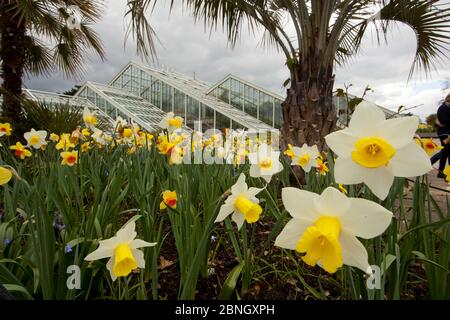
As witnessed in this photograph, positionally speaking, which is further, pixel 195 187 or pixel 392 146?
pixel 195 187

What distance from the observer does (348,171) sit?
55 cm

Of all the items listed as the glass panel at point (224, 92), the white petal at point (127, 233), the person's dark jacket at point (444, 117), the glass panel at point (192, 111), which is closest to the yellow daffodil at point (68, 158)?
the white petal at point (127, 233)

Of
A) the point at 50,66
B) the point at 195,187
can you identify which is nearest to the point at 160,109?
the point at 50,66

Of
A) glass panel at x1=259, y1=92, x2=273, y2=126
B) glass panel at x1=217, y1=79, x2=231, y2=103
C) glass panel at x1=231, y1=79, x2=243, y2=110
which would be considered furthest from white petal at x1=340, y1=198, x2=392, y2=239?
glass panel at x1=217, y1=79, x2=231, y2=103

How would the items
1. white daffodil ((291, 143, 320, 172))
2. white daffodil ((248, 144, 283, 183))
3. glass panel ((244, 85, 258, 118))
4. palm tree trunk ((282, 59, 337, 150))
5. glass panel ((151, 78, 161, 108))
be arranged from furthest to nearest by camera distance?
glass panel ((151, 78, 161, 108)) < glass panel ((244, 85, 258, 118)) < palm tree trunk ((282, 59, 337, 150)) < white daffodil ((291, 143, 320, 172)) < white daffodil ((248, 144, 283, 183))

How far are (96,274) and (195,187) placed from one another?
686mm

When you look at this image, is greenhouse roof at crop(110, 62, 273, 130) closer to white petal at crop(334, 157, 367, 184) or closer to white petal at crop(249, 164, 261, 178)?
white petal at crop(249, 164, 261, 178)

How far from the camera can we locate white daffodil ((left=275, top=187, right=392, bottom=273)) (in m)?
0.49

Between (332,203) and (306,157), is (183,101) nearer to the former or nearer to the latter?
(306,157)

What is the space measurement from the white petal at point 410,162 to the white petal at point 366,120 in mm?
58

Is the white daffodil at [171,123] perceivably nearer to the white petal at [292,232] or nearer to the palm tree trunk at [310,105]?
the white petal at [292,232]

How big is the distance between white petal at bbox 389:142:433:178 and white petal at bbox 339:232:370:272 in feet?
0.47
